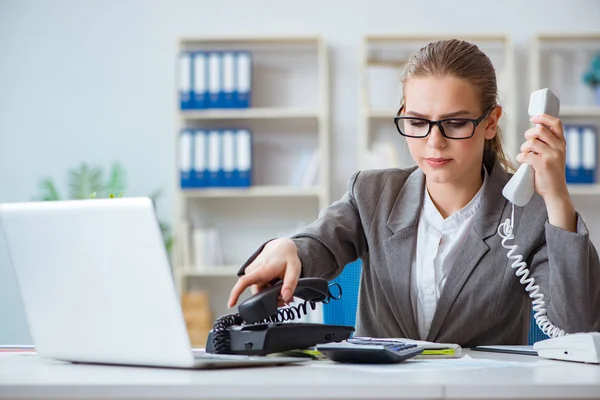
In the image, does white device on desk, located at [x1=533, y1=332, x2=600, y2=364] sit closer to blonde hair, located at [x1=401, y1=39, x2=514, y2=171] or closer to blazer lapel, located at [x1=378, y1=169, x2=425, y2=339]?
blazer lapel, located at [x1=378, y1=169, x2=425, y2=339]

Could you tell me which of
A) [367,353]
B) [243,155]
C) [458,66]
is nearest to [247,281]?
[367,353]

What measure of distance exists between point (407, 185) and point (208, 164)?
2733 mm

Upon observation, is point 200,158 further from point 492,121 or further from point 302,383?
point 302,383

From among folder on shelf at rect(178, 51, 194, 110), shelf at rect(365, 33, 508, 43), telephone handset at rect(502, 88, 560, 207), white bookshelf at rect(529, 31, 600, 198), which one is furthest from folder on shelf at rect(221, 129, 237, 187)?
telephone handset at rect(502, 88, 560, 207)

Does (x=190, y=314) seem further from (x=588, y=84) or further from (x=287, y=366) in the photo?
(x=287, y=366)

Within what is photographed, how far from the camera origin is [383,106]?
4.70m

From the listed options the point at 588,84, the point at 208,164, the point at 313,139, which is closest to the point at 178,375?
the point at 208,164

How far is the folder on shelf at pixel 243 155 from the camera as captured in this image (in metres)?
4.44

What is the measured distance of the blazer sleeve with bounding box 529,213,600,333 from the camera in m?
1.47

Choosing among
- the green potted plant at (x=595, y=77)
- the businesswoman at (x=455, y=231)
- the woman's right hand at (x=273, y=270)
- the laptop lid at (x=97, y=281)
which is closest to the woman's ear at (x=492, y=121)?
the businesswoman at (x=455, y=231)

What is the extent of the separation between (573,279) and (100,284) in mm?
887

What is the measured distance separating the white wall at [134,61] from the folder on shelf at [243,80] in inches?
15.7

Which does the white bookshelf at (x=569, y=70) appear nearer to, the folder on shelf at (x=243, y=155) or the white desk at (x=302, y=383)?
the folder on shelf at (x=243, y=155)

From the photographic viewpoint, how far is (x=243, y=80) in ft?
14.7
